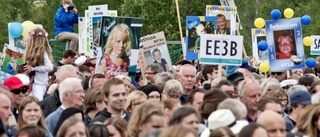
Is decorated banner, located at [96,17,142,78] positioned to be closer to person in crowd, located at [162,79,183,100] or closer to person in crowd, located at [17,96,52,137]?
person in crowd, located at [162,79,183,100]

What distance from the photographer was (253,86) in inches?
618

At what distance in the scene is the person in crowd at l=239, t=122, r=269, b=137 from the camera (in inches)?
459

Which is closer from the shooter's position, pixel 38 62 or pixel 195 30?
pixel 38 62

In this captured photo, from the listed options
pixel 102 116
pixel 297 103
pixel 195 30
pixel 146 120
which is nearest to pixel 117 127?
pixel 146 120

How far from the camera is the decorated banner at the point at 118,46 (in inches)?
739

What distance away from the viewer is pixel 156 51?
73.7ft

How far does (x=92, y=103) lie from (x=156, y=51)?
24.4 ft

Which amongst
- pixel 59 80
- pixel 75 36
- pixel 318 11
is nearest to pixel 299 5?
pixel 318 11

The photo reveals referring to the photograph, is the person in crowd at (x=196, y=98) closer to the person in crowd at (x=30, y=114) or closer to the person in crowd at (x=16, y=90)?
the person in crowd at (x=16, y=90)

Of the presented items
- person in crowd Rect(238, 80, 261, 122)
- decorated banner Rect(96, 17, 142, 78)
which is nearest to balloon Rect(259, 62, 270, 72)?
decorated banner Rect(96, 17, 142, 78)

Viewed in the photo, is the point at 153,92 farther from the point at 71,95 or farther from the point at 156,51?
the point at 156,51

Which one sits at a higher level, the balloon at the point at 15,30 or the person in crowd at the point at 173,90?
the balloon at the point at 15,30

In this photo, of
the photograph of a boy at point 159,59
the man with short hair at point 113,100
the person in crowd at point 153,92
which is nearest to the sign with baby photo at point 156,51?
the photograph of a boy at point 159,59

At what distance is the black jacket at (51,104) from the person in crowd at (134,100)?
3.54ft
